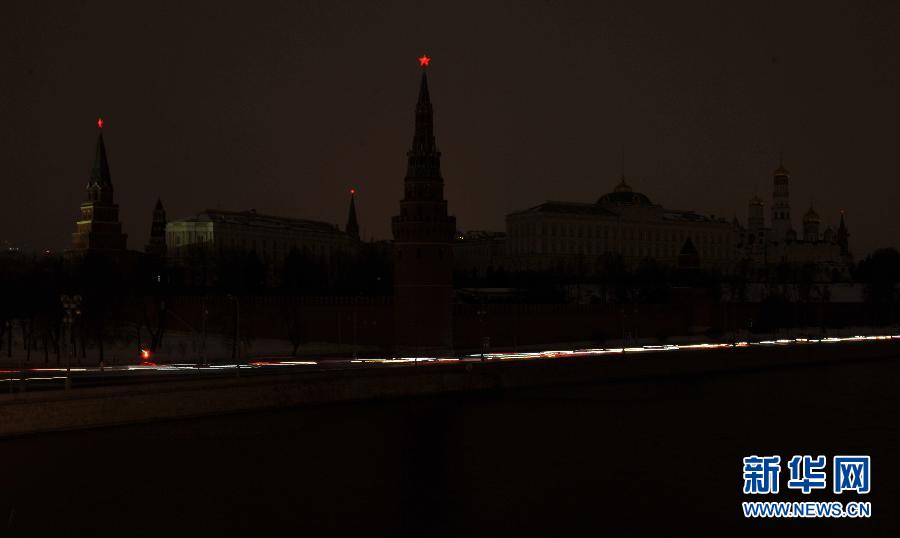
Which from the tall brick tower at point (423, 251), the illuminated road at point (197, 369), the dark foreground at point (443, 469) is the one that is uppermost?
the tall brick tower at point (423, 251)

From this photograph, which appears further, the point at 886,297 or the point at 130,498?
the point at 886,297

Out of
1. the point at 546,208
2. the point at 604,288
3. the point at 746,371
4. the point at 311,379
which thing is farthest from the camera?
the point at 546,208

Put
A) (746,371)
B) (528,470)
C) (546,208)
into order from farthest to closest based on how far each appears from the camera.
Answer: (546,208)
(746,371)
(528,470)

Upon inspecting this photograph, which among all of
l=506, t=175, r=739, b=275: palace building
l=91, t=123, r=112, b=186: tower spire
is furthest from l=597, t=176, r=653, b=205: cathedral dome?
l=91, t=123, r=112, b=186: tower spire

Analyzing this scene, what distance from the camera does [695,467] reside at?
80.4 feet

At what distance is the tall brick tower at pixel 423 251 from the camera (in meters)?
45.6

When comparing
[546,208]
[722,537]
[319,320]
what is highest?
[546,208]

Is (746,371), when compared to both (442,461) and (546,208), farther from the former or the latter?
(546,208)

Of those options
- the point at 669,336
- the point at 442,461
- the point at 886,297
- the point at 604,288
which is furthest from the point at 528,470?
the point at 886,297

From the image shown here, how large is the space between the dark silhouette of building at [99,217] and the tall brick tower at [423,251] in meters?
29.0

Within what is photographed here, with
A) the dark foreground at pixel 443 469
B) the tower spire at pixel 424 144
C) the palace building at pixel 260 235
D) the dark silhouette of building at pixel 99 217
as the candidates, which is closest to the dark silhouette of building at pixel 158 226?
the palace building at pixel 260 235

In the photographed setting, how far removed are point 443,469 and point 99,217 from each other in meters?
50.7

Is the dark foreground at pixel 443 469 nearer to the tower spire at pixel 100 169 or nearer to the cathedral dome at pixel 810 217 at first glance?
the tower spire at pixel 100 169

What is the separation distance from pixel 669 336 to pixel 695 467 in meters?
33.3
